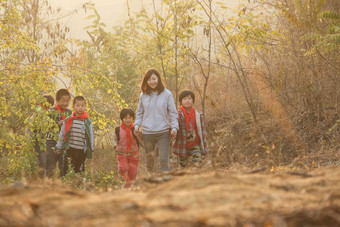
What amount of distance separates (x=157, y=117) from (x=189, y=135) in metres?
0.67

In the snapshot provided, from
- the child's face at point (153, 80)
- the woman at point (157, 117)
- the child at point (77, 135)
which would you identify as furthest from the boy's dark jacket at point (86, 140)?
the child's face at point (153, 80)

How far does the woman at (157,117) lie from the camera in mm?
5832

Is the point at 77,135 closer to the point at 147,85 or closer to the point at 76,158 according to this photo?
the point at 76,158

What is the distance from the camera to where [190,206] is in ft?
4.25

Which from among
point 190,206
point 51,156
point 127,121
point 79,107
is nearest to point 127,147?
point 127,121

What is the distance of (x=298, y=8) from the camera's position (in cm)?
683

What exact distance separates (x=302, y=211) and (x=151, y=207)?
50cm

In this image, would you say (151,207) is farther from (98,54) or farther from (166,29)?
(98,54)

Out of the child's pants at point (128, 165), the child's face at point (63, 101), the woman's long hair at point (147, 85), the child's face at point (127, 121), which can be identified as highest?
the woman's long hair at point (147, 85)

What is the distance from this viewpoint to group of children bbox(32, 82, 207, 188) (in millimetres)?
6176

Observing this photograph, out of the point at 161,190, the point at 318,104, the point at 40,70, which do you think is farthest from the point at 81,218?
the point at 318,104

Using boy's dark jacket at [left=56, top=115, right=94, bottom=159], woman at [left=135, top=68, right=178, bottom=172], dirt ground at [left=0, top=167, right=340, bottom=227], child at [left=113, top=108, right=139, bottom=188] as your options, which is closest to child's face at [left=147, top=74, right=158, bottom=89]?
woman at [left=135, top=68, right=178, bottom=172]

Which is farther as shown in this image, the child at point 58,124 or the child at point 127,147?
the child at point 58,124

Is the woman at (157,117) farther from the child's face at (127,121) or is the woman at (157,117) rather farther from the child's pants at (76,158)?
the child's pants at (76,158)
